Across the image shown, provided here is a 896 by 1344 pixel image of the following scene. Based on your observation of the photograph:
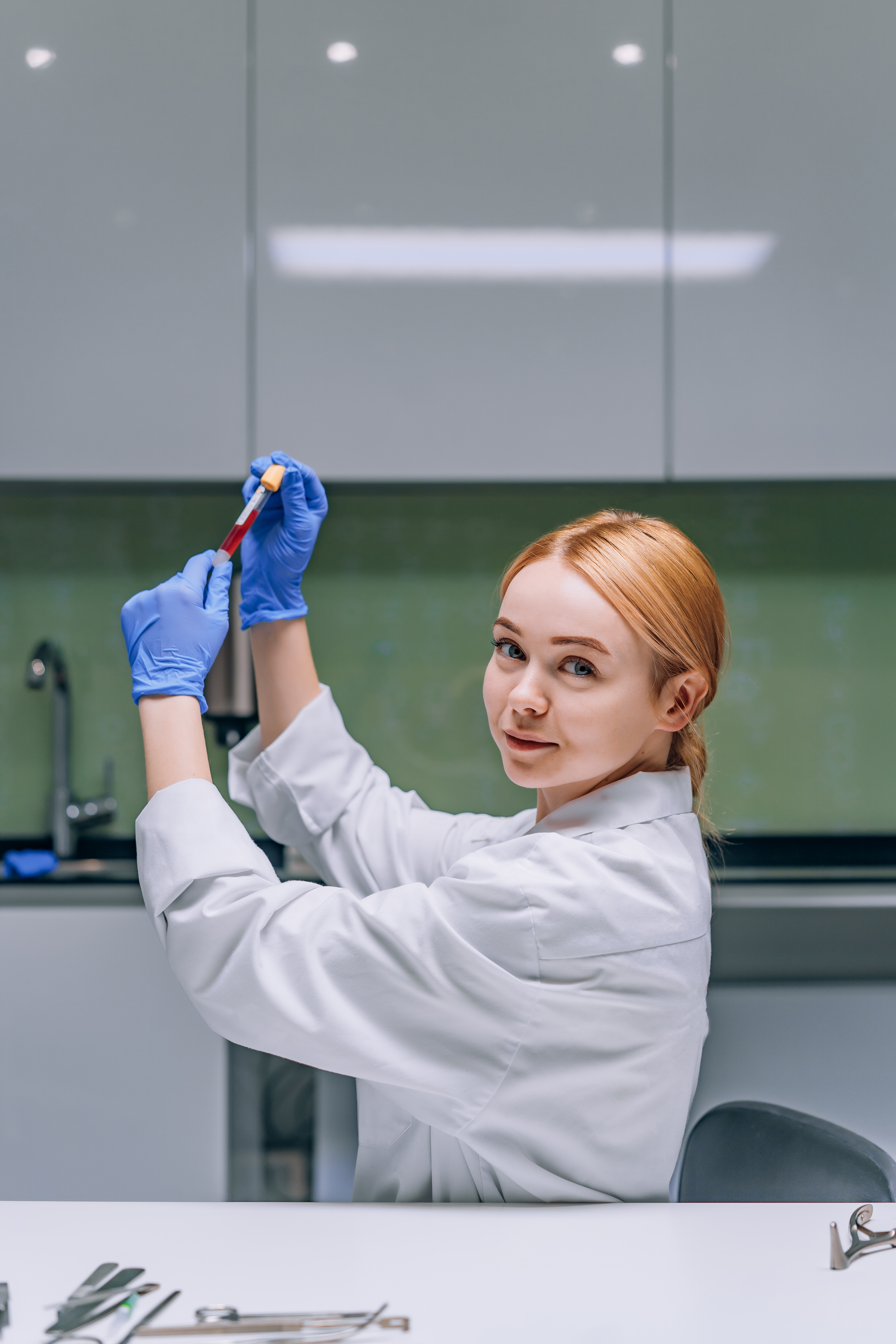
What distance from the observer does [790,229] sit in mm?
1656

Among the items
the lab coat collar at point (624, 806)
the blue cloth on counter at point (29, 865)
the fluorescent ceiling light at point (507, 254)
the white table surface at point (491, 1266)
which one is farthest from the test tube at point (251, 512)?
the blue cloth on counter at point (29, 865)

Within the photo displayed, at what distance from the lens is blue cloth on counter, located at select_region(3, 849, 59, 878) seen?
5.68 feet

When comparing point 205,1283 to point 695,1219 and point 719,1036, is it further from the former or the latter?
point 719,1036

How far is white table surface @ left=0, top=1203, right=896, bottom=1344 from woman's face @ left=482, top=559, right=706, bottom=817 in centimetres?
36

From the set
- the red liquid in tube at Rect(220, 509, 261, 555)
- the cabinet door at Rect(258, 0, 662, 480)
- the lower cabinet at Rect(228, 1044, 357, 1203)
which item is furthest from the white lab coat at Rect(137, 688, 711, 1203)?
the cabinet door at Rect(258, 0, 662, 480)

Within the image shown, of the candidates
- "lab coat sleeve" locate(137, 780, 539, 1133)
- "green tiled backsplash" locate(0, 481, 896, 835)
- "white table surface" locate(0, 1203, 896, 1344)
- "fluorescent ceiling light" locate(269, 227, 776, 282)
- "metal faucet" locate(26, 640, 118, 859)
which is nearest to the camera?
"white table surface" locate(0, 1203, 896, 1344)

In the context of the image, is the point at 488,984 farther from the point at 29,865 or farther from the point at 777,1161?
the point at 29,865

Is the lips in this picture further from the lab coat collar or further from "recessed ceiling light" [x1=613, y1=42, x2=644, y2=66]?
"recessed ceiling light" [x1=613, y1=42, x2=644, y2=66]

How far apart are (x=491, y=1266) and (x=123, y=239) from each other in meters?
1.67

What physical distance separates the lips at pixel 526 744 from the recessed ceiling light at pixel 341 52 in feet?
4.57

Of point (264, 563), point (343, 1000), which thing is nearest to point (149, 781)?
point (343, 1000)

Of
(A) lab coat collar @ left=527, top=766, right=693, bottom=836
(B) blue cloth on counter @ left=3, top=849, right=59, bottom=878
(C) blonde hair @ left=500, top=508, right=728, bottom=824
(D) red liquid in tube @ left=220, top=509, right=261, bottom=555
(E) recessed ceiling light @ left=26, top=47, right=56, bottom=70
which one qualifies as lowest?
(B) blue cloth on counter @ left=3, top=849, right=59, bottom=878

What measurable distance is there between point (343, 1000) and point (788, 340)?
1.46 m

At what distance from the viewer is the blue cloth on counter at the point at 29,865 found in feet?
5.68
